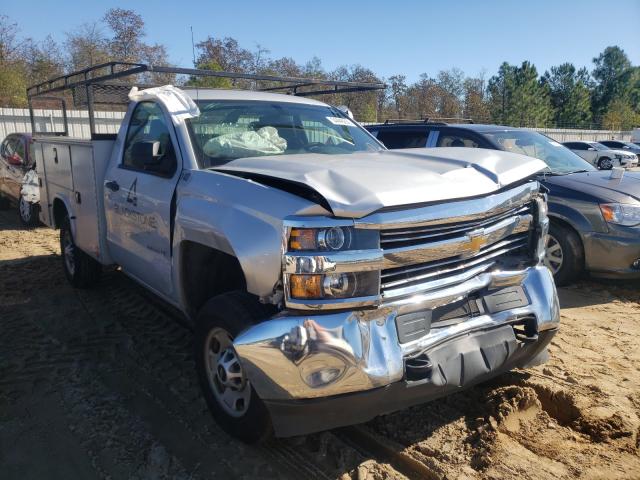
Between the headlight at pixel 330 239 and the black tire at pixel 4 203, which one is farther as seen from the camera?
the black tire at pixel 4 203

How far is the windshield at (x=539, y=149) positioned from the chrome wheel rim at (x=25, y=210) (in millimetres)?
8177

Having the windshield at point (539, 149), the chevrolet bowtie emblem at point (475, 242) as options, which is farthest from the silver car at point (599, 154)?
the chevrolet bowtie emblem at point (475, 242)

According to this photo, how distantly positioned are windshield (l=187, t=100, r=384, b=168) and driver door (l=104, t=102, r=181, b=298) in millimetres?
243

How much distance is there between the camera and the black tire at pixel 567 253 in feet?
18.3

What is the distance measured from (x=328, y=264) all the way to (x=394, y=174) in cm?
71

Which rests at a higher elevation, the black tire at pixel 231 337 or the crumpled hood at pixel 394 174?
the crumpled hood at pixel 394 174

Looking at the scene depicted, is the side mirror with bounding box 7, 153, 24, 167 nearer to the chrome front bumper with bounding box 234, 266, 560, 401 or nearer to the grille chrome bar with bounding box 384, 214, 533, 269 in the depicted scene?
the chrome front bumper with bounding box 234, 266, 560, 401

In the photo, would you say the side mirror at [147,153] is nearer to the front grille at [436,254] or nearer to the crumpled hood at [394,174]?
the crumpled hood at [394,174]

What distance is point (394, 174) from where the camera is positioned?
271 cm

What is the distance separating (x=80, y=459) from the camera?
2.85 metres

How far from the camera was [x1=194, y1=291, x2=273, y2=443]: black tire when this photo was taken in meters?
2.62

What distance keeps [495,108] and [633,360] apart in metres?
50.5

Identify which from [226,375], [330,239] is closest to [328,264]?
[330,239]

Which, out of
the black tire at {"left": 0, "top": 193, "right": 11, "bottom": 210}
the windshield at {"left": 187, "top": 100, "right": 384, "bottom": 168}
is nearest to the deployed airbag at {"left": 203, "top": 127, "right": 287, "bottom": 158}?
the windshield at {"left": 187, "top": 100, "right": 384, "bottom": 168}
